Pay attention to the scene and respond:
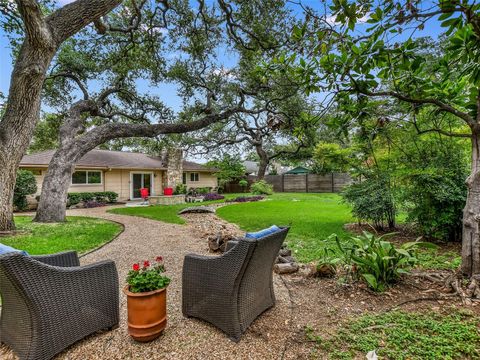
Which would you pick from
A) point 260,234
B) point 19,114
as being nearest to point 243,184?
point 19,114

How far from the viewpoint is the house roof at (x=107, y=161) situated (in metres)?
12.3

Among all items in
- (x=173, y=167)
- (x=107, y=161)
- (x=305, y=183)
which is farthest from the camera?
(x=305, y=183)

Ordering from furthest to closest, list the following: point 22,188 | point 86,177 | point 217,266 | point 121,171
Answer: point 121,171, point 86,177, point 22,188, point 217,266

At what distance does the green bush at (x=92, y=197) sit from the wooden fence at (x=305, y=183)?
33.8ft

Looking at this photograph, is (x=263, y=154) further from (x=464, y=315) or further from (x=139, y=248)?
(x=464, y=315)

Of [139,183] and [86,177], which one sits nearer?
[86,177]

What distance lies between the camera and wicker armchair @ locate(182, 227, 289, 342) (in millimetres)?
2197

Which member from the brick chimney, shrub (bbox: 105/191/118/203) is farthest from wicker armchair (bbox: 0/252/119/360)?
the brick chimney

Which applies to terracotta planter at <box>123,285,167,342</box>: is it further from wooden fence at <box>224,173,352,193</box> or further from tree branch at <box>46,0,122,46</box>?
wooden fence at <box>224,173,352,193</box>

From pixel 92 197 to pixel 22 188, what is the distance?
3562 mm

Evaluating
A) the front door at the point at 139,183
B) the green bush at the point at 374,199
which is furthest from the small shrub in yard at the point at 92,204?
the green bush at the point at 374,199

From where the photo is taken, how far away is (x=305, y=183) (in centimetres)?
2067

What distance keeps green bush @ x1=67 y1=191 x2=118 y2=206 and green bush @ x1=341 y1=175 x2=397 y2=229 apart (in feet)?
43.8

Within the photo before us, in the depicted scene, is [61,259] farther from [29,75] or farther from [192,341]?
[29,75]
